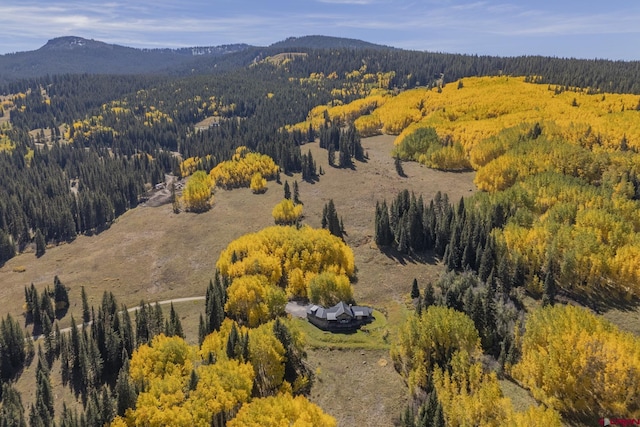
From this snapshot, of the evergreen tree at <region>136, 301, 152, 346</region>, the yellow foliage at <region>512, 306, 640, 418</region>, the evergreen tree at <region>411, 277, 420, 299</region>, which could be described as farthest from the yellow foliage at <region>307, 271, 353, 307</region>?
the yellow foliage at <region>512, 306, 640, 418</region>

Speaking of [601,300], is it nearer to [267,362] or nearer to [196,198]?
[267,362]

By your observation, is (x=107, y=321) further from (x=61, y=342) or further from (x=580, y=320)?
(x=580, y=320)

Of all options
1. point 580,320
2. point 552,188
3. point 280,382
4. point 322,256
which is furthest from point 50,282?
point 552,188

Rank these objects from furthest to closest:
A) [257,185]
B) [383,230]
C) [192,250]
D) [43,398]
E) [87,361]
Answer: [257,185]
[192,250]
[383,230]
[87,361]
[43,398]

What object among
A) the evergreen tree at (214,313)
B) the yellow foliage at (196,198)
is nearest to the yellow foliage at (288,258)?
the evergreen tree at (214,313)

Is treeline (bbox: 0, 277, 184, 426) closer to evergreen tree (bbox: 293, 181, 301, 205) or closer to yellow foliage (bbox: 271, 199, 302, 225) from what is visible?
yellow foliage (bbox: 271, 199, 302, 225)

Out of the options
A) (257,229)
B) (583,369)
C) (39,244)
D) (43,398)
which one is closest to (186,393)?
(43,398)
